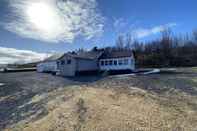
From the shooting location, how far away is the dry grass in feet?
23.3

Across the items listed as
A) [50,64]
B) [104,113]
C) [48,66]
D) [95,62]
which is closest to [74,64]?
[95,62]

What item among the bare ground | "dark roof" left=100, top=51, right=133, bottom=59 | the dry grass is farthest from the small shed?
the dry grass

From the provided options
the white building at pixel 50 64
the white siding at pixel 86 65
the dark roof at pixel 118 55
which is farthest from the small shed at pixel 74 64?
the white building at pixel 50 64

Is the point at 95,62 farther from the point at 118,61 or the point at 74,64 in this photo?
the point at 74,64

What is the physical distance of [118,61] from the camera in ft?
109

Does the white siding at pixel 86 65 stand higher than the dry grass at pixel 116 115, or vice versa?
the white siding at pixel 86 65

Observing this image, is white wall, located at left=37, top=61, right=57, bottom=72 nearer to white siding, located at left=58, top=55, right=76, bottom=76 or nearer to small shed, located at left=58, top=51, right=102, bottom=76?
small shed, located at left=58, top=51, right=102, bottom=76

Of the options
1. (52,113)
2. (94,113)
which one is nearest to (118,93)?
(94,113)

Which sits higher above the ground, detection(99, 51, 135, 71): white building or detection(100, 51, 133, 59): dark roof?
detection(100, 51, 133, 59): dark roof

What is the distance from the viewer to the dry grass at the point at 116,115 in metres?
7.11

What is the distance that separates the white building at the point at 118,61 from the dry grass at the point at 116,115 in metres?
21.9

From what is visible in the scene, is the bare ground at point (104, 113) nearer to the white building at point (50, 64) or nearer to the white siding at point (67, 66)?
the white siding at point (67, 66)

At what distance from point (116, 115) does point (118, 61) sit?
25590 millimetres

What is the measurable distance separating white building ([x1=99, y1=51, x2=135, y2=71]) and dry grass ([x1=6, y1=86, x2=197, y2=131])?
2185 cm
